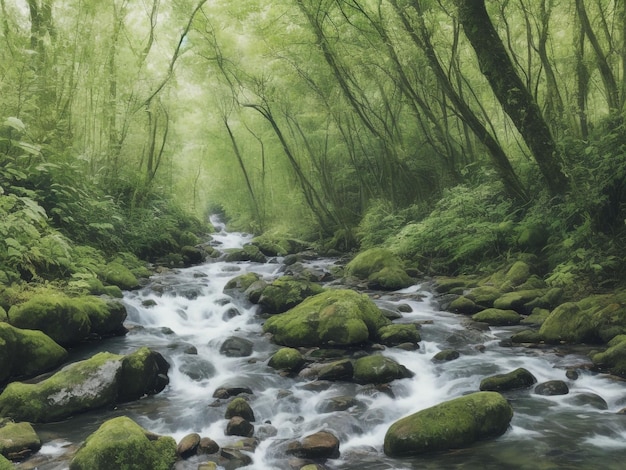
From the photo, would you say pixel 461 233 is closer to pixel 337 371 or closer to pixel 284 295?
pixel 284 295

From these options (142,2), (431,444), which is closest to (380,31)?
(142,2)

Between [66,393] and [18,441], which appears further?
[66,393]

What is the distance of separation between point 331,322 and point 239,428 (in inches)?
109

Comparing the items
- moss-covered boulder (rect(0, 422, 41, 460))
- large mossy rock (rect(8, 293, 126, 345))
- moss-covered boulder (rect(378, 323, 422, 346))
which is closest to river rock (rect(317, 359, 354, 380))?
moss-covered boulder (rect(378, 323, 422, 346))

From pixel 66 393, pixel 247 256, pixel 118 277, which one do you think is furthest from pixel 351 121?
pixel 66 393

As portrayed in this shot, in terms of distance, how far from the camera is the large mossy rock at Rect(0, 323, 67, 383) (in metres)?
5.76

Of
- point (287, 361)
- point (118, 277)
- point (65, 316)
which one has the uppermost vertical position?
point (118, 277)

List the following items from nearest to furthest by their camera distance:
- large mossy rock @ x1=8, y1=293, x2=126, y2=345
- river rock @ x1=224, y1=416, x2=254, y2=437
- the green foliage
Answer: river rock @ x1=224, y1=416, x2=254, y2=437, large mossy rock @ x1=8, y1=293, x2=126, y2=345, the green foliage

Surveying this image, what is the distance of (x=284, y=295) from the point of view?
32.2 feet

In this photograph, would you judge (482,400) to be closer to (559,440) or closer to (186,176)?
(559,440)

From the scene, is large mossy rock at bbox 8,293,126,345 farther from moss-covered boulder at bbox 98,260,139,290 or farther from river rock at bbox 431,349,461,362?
river rock at bbox 431,349,461,362

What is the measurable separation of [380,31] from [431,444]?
1057cm

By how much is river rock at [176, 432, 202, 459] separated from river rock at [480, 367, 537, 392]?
11.1 ft

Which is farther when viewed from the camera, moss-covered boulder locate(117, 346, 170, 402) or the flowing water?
moss-covered boulder locate(117, 346, 170, 402)
